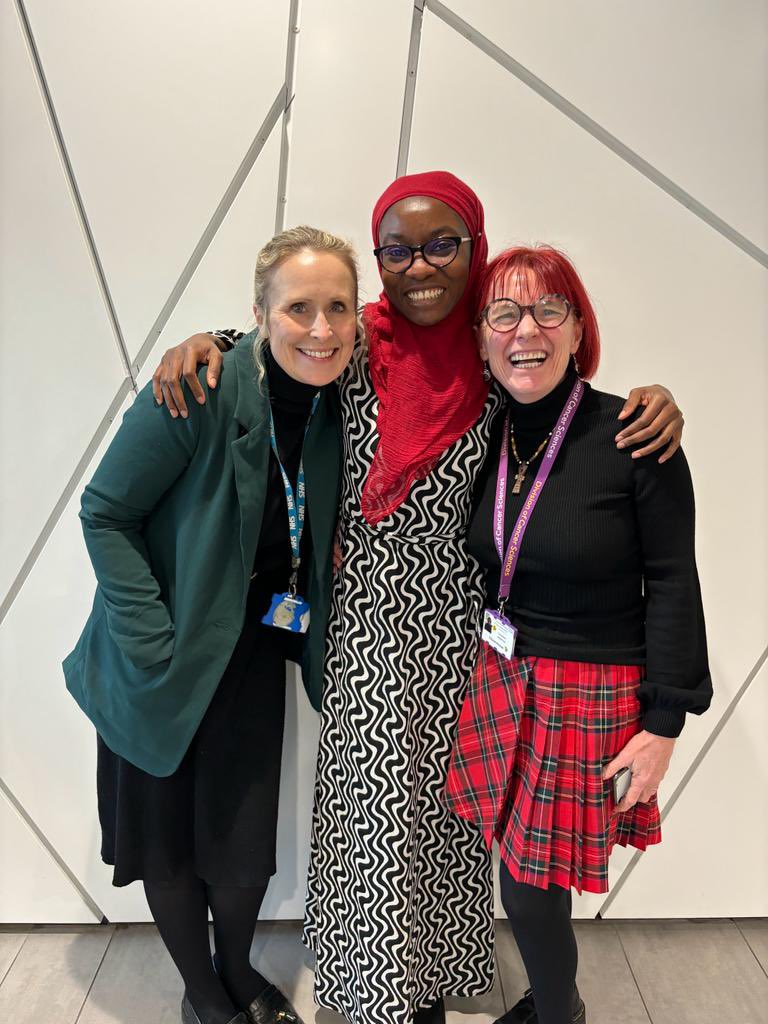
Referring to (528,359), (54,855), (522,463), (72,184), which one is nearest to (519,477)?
(522,463)

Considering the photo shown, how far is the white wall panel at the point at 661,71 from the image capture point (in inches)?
72.9

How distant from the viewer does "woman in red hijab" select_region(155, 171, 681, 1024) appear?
1.50m

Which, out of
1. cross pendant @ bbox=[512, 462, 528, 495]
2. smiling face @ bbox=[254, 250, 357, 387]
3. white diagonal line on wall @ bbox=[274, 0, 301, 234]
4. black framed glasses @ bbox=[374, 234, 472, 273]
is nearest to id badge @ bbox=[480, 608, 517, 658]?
cross pendant @ bbox=[512, 462, 528, 495]

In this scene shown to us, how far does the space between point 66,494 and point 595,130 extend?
5.45ft

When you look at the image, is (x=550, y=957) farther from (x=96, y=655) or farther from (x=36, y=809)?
(x=36, y=809)

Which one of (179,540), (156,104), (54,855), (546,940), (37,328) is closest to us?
(179,540)

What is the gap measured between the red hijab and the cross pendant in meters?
0.13

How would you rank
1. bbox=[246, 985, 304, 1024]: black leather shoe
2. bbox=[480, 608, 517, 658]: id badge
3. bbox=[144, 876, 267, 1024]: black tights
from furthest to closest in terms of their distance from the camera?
bbox=[246, 985, 304, 1024]: black leather shoe
bbox=[144, 876, 267, 1024]: black tights
bbox=[480, 608, 517, 658]: id badge

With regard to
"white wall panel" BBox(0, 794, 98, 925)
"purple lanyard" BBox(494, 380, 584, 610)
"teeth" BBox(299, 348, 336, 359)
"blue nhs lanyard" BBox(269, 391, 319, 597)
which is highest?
"teeth" BBox(299, 348, 336, 359)

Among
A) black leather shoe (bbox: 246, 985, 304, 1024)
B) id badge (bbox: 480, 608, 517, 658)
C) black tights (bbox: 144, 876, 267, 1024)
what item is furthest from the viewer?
black leather shoe (bbox: 246, 985, 304, 1024)

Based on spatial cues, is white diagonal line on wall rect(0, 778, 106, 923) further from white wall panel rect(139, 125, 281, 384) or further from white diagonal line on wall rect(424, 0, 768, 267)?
white diagonal line on wall rect(424, 0, 768, 267)

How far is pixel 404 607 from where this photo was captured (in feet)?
5.35

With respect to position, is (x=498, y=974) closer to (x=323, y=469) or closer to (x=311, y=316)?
(x=323, y=469)

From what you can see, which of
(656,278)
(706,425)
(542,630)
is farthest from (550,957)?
(656,278)
